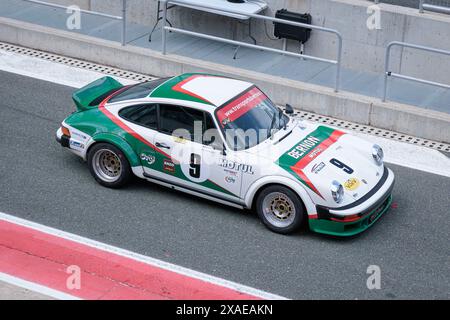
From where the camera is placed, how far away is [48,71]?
590 inches

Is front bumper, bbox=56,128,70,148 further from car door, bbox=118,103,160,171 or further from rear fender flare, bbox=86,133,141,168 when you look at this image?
car door, bbox=118,103,160,171

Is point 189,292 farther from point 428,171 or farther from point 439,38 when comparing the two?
point 439,38

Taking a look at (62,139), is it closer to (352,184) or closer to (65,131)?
(65,131)

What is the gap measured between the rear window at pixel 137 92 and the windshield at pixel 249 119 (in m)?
1.14

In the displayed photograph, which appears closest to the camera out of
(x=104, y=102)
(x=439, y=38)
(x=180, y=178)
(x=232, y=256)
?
(x=232, y=256)

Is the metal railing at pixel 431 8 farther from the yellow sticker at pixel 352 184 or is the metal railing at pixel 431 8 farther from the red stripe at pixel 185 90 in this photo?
the yellow sticker at pixel 352 184

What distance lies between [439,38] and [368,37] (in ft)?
3.78

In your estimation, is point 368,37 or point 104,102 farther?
point 368,37

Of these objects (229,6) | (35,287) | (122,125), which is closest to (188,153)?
(122,125)

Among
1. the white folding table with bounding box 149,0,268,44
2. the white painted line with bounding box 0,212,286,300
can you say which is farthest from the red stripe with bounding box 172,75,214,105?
the white folding table with bounding box 149,0,268,44

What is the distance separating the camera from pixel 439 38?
13.9m

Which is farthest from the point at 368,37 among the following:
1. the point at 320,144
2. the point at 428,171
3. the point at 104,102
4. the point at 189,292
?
the point at 189,292

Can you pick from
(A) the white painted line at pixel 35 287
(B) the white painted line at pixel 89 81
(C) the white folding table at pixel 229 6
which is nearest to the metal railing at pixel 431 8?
(B) the white painted line at pixel 89 81

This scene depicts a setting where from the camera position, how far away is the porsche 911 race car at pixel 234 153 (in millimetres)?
10289
